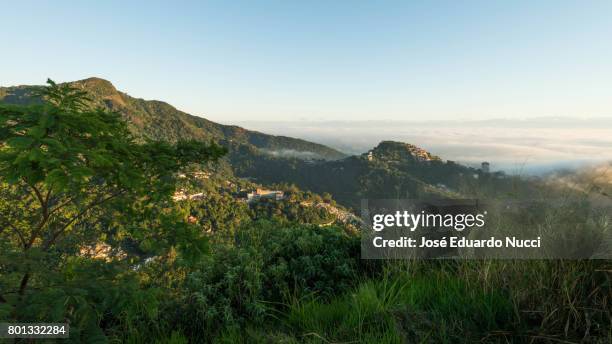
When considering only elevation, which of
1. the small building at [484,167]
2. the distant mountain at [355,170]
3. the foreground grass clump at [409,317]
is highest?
the small building at [484,167]

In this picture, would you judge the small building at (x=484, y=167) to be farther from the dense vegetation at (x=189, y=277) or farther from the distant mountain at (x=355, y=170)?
the distant mountain at (x=355, y=170)

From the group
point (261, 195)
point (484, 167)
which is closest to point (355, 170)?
point (261, 195)

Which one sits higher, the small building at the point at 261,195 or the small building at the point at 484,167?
the small building at the point at 484,167

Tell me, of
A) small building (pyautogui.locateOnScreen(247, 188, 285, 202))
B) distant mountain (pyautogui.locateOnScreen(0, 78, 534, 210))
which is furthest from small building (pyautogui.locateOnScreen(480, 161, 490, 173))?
small building (pyautogui.locateOnScreen(247, 188, 285, 202))

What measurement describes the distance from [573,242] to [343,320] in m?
2.15

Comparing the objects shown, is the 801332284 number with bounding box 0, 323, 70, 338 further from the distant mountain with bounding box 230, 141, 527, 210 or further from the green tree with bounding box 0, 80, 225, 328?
the distant mountain with bounding box 230, 141, 527, 210

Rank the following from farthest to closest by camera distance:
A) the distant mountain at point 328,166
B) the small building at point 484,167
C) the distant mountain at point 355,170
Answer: the distant mountain at point 328,166, the distant mountain at point 355,170, the small building at point 484,167

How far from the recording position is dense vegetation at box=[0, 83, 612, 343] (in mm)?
2646

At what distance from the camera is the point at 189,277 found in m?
4.60

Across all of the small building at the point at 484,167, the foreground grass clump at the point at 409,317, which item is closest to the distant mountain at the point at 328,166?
the small building at the point at 484,167

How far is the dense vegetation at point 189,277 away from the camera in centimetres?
265

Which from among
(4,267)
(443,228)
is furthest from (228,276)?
(443,228)

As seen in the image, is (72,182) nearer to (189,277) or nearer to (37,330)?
(37,330)

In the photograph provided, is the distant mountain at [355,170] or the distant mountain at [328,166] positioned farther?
the distant mountain at [328,166]
